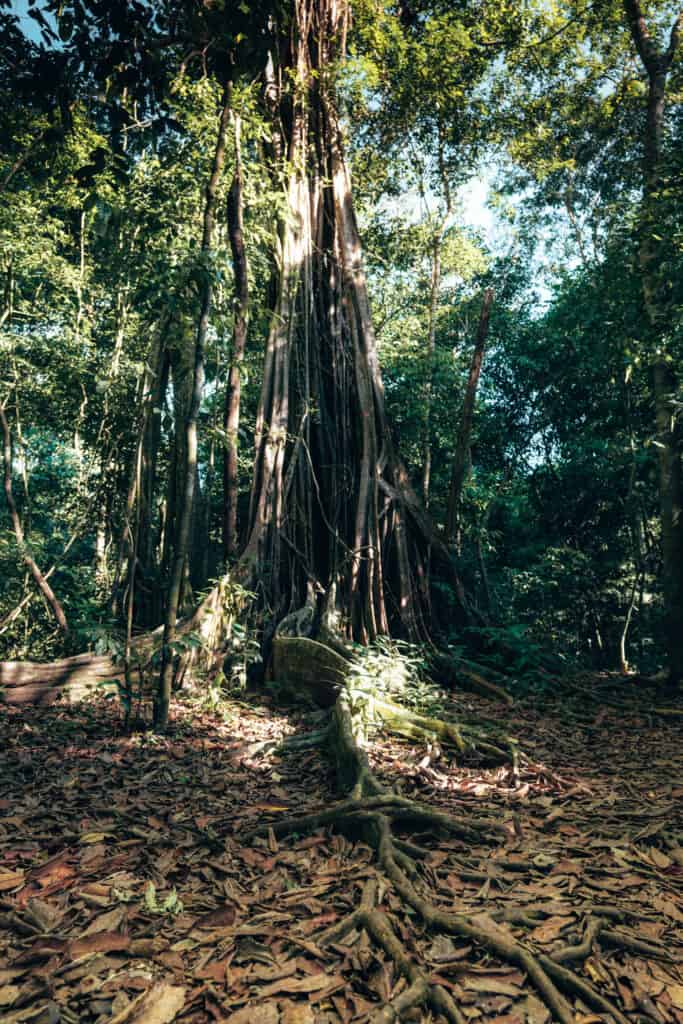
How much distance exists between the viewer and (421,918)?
1.98m

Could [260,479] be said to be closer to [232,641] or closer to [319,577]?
[319,577]

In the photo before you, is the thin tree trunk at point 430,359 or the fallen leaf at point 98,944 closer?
the fallen leaf at point 98,944

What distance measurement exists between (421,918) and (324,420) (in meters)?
5.49

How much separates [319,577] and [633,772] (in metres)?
3.51

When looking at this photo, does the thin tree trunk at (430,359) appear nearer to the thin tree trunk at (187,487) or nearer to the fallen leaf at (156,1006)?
the thin tree trunk at (187,487)

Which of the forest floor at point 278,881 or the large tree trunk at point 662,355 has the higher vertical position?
the large tree trunk at point 662,355

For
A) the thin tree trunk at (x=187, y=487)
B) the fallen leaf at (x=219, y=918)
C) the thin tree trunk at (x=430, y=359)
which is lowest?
the fallen leaf at (x=219, y=918)

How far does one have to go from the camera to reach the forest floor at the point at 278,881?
5.48 feet

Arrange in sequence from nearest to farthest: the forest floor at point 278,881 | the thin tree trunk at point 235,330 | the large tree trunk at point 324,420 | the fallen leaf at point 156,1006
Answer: the fallen leaf at point 156,1006, the forest floor at point 278,881, the thin tree trunk at point 235,330, the large tree trunk at point 324,420

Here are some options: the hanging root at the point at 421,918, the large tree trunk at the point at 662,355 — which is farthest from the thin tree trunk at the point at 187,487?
the large tree trunk at the point at 662,355

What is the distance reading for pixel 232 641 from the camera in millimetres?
5211

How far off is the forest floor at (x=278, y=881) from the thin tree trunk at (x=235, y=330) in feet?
6.76

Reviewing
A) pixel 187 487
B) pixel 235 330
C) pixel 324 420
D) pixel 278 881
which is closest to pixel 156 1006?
pixel 278 881

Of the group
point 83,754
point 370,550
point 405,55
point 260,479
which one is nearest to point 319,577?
point 370,550
